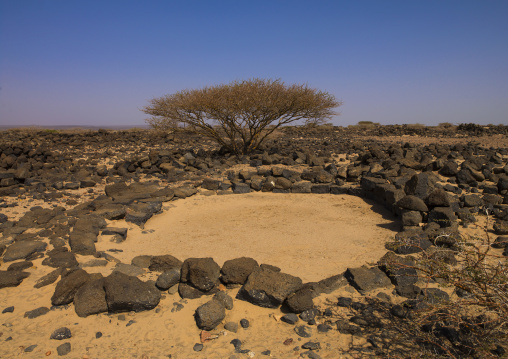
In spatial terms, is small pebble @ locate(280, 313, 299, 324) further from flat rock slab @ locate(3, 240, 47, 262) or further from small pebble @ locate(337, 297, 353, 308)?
flat rock slab @ locate(3, 240, 47, 262)

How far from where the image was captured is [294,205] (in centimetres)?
1099

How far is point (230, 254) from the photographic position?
7.50 m

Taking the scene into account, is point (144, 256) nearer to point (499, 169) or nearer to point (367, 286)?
point (367, 286)

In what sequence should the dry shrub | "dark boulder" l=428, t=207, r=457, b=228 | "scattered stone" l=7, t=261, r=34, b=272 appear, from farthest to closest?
"dark boulder" l=428, t=207, r=457, b=228 → "scattered stone" l=7, t=261, r=34, b=272 → the dry shrub

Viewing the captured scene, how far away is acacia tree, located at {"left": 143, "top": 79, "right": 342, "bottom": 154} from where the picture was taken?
16.6 m

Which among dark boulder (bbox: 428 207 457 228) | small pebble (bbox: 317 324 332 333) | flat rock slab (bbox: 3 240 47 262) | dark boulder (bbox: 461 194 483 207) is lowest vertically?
small pebble (bbox: 317 324 332 333)

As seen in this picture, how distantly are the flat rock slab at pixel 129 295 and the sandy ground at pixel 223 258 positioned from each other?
12 centimetres

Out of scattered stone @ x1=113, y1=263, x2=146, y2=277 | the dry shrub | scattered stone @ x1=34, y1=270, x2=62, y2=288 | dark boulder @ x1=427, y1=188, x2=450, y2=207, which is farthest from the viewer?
dark boulder @ x1=427, y1=188, x2=450, y2=207

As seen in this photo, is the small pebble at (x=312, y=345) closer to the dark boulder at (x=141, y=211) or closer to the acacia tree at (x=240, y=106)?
the dark boulder at (x=141, y=211)

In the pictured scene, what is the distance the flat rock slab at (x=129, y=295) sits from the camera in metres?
4.83

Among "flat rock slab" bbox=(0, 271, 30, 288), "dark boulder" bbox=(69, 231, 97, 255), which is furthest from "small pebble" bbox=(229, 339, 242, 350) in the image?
"dark boulder" bbox=(69, 231, 97, 255)

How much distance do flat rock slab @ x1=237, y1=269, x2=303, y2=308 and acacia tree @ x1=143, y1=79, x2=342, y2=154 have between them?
12390mm

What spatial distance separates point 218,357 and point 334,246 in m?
4.44

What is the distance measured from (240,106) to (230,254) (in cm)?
1050
